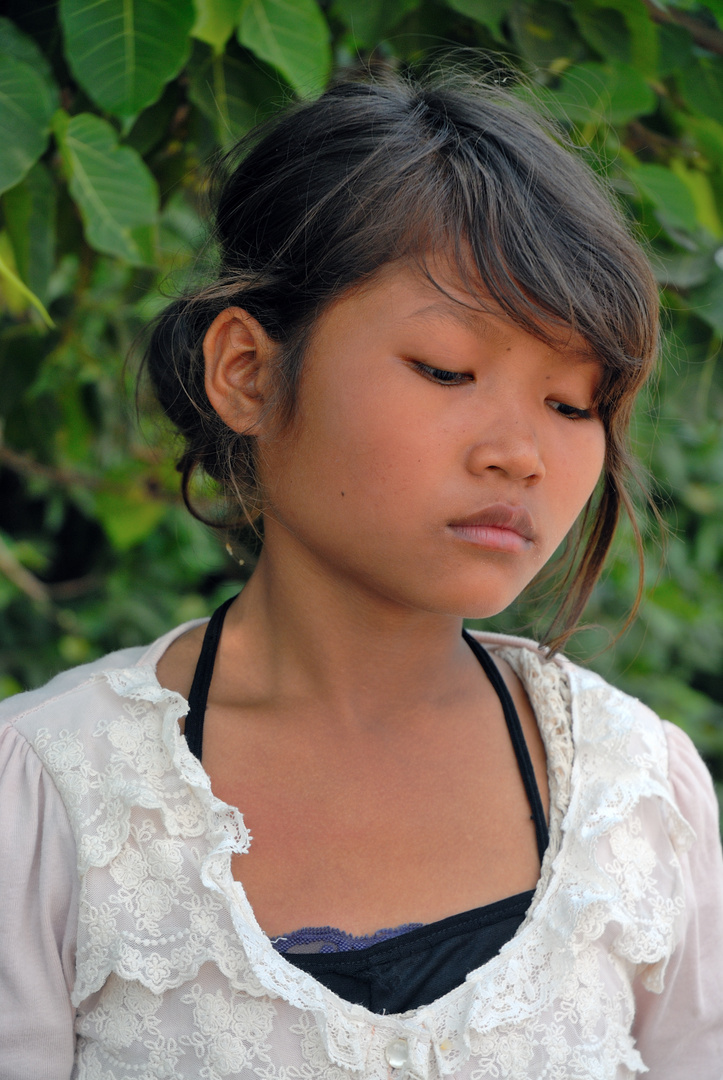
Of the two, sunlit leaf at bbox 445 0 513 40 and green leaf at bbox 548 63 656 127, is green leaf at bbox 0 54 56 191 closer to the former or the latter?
sunlit leaf at bbox 445 0 513 40

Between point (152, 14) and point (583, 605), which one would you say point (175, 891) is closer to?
point (583, 605)

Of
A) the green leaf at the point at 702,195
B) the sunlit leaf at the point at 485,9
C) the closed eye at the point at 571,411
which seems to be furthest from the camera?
the green leaf at the point at 702,195

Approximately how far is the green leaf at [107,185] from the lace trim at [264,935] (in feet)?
1.93

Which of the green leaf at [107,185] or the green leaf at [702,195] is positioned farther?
the green leaf at [702,195]

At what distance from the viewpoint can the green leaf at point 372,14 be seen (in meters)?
1.48

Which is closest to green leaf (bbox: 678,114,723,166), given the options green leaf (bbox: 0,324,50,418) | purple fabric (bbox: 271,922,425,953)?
green leaf (bbox: 0,324,50,418)

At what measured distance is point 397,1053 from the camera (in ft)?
3.67

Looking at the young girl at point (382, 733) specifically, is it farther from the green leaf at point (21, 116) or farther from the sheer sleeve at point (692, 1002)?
the green leaf at point (21, 116)

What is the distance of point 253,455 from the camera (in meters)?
1.33

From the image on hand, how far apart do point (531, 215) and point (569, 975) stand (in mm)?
897

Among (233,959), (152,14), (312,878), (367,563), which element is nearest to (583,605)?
(367,563)

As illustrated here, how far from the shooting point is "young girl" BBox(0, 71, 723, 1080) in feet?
3.67

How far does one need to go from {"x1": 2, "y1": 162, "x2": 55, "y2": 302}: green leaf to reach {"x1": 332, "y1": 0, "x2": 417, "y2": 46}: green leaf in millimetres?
507

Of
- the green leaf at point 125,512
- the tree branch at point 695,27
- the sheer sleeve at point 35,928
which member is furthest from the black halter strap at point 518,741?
the green leaf at point 125,512
